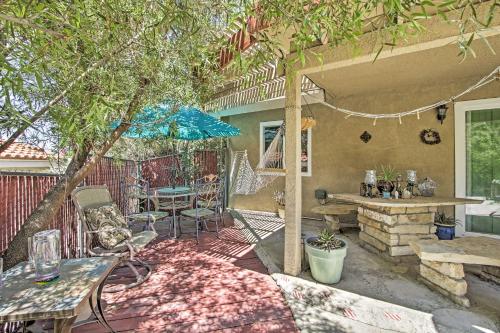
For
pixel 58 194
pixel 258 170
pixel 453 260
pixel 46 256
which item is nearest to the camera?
pixel 46 256

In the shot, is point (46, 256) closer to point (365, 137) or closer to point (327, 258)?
point (327, 258)

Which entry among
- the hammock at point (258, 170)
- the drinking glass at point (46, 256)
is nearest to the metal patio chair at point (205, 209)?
the hammock at point (258, 170)

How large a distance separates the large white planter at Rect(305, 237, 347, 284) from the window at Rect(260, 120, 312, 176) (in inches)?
127

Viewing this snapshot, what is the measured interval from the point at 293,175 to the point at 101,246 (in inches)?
102

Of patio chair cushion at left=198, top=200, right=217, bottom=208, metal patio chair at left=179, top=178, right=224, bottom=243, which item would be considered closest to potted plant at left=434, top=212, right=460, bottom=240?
metal patio chair at left=179, top=178, right=224, bottom=243

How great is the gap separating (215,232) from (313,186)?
8.15 feet

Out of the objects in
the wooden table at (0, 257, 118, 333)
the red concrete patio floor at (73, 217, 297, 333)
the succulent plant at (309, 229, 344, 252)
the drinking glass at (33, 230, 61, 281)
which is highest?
the drinking glass at (33, 230, 61, 281)

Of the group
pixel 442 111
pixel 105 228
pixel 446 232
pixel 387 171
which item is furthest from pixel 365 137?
pixel 105 228

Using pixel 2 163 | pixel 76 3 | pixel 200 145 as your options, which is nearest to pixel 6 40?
pixel 76 3

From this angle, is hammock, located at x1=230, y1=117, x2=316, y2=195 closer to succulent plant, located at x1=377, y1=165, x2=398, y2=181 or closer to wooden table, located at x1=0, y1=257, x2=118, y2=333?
succulent plant, located at x1=377, y1=165, x2=398, y2=181

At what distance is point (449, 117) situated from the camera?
15.1ft

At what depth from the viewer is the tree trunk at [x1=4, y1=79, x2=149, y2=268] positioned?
87.8 inches

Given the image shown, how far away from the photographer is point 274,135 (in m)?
6.78

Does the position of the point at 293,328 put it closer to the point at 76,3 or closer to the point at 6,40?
the point at 76,3
